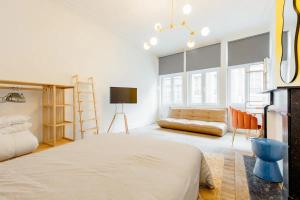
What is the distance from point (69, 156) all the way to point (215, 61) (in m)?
4.93

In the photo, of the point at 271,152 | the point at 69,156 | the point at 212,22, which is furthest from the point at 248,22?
the point at 69,156

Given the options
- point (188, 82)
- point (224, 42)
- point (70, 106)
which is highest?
point (224, 42)

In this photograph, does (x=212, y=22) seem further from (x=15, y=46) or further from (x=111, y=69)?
(x=15, y=46)

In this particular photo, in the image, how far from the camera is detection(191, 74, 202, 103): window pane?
17.1 feet

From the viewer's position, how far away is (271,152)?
146cm

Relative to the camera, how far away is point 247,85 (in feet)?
13.9

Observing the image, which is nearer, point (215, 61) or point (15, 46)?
point (15, 46)

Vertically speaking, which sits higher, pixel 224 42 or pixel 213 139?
pixel 224 42

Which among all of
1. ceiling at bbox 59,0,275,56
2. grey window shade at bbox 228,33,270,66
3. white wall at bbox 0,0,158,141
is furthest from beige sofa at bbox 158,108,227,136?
ceiling at bbox 59,0,275,56

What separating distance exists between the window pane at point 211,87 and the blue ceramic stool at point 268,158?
345cm

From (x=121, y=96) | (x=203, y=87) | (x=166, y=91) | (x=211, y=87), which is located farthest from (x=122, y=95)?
(x=211, y=87)

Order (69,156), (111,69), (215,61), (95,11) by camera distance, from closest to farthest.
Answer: (69,156), (95,11), (111,69), (215,61)

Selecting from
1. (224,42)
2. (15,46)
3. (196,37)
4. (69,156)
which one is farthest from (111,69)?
(224,42)

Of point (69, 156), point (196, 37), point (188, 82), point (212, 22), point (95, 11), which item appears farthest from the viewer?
point (188, 82)
